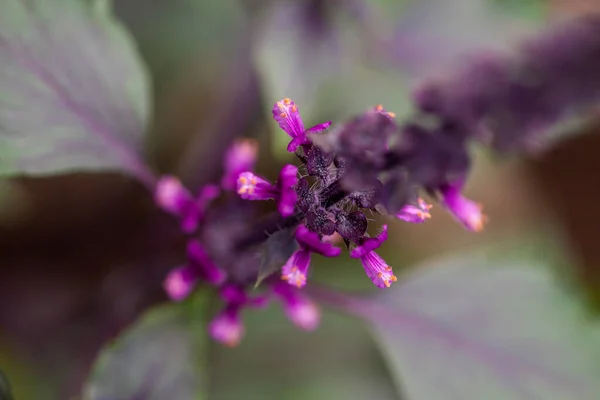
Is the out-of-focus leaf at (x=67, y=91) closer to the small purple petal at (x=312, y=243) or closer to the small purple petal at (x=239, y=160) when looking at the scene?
the small purple petal at (x=239, y=160)

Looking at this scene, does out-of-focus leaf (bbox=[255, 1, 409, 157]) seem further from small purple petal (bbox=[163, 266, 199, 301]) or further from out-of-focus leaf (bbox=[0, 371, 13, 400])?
out-of-focus leaf (bbox=[0, 371, 13, 400])

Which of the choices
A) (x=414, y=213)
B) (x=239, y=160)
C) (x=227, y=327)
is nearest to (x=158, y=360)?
(x=227, y=327)

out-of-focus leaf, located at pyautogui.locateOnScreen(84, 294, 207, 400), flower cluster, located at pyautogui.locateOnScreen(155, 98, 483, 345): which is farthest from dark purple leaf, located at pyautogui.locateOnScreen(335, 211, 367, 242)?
out-of-focus leaf, located at pyautogui.locateOnScreen(84, 294, 207, 400)

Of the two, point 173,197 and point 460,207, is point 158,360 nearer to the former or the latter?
point 173,197

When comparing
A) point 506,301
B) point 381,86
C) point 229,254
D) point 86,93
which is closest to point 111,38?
point 86,93

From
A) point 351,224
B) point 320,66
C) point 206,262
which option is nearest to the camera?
point 351,224

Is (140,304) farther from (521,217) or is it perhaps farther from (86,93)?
(521,217)

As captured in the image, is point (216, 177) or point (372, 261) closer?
point (372, 261)
